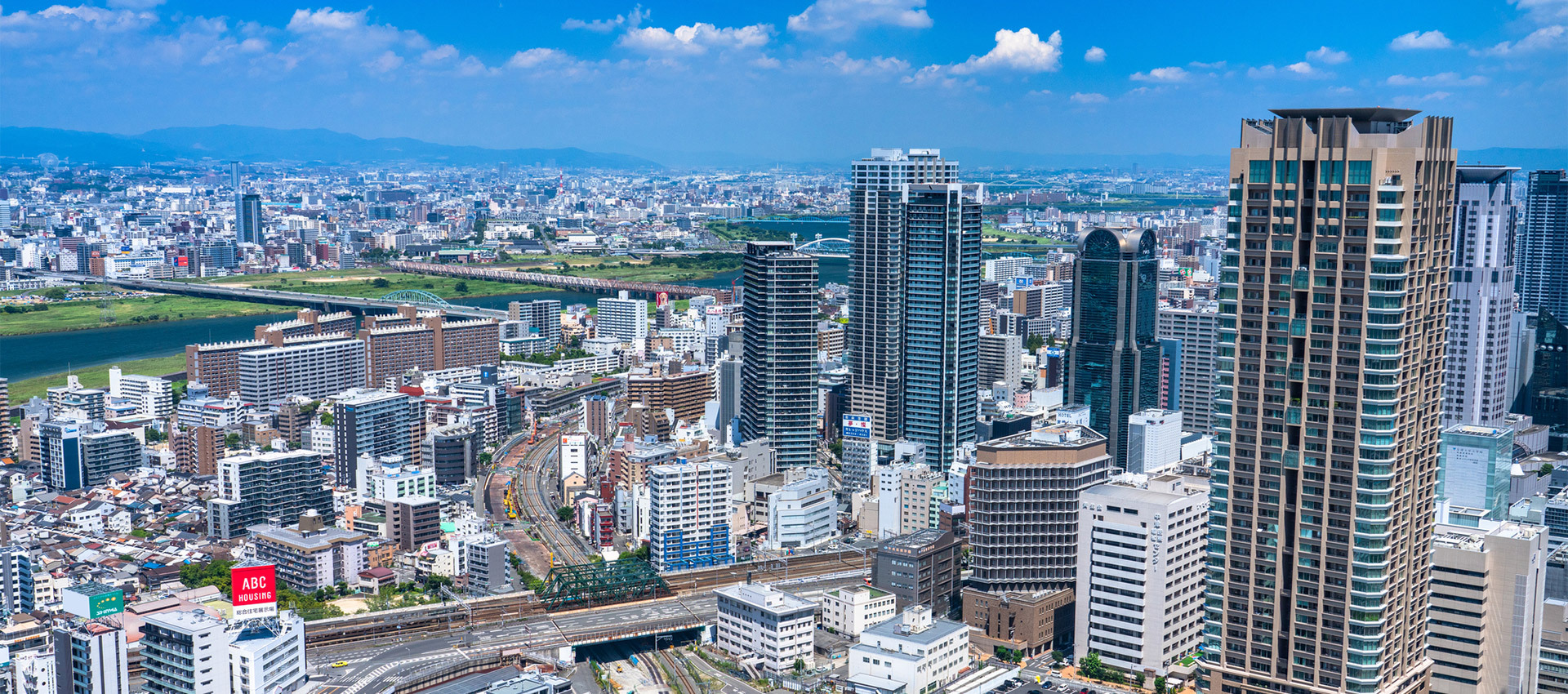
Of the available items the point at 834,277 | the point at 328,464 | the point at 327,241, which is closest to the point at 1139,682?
the point at 328,464

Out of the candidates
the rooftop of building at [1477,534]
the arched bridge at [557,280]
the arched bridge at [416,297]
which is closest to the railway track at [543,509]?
the rooftop of building at [1477,534]

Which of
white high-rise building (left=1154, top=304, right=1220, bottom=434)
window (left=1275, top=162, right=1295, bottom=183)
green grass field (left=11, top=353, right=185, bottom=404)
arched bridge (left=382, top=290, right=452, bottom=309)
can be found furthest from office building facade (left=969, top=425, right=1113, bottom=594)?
arched bridge (left=382, top=290, right=452, bottom=309)

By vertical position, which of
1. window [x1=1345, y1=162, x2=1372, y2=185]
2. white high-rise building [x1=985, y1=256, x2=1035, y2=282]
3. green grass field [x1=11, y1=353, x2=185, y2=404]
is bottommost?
green grass field [x1=11, y1=353, x2=185, y2=404]

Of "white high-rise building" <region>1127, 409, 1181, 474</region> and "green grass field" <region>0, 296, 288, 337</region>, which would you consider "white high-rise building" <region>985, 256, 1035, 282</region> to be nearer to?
"green grass field" <region>0, 296, 288, 337</region>

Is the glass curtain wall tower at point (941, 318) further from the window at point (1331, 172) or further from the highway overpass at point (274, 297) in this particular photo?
the highway overpass at point (274, 297)

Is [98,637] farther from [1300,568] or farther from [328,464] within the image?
[328,464]

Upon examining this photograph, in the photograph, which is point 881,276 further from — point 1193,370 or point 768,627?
point 768,627
